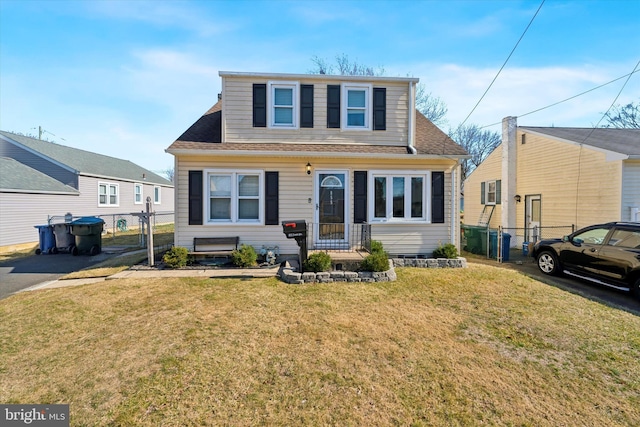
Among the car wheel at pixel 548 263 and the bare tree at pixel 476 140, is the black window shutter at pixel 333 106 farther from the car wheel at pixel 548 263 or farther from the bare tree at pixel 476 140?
the bare tree at pixel 476 140

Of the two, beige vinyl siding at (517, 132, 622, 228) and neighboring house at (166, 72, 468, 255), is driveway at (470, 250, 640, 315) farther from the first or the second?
beige vinyl siding at (517, 132, 622, 228)

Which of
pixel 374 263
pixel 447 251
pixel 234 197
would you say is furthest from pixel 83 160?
pixel 447 251

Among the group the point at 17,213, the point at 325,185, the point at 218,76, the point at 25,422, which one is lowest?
the point at 25,422

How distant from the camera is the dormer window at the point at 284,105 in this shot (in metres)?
8.52

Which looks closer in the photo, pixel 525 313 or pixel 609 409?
pixel 609 409

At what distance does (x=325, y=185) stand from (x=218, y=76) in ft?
15.0

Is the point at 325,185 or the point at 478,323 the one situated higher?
the point at 325,185

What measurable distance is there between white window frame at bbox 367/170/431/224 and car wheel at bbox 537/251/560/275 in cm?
329

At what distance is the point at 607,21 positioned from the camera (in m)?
9.30

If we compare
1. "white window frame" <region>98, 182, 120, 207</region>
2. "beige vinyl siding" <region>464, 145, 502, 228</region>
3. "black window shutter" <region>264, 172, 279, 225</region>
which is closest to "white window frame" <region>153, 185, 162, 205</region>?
"white window frame" <region>98, 182, 120, 207</region>

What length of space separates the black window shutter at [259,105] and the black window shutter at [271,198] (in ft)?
5.49

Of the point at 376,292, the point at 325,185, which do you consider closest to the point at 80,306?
the point at 376,292

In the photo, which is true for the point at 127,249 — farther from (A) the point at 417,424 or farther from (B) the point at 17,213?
(A) the point at 417,424

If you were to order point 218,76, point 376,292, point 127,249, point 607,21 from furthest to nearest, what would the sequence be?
1. point 127,249
2. point 607,21
3. point 218,76
4. point 376,292
